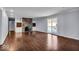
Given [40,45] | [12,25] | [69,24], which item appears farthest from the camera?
[12,25]

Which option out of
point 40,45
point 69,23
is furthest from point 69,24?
point 40,45

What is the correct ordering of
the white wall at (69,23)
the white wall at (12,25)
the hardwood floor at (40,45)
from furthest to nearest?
the white wall at (12,25) → the white wall at (69,23) → the hardwood floor at (40,45)

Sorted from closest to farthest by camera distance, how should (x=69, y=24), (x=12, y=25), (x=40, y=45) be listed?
(x=40, y=45) < (x=69, y=24) < (x=12, y=25)

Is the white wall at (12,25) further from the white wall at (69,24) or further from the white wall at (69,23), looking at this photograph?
the white wall at (69,24)

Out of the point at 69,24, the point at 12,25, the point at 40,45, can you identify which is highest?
the point at 12,25

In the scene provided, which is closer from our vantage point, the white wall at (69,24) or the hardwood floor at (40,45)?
the hardwood floor at (40,45)

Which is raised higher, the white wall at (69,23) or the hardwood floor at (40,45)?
the white wall at (69,23)

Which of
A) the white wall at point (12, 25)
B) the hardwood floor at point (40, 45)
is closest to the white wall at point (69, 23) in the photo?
the hardwood floor at point (40, 45)

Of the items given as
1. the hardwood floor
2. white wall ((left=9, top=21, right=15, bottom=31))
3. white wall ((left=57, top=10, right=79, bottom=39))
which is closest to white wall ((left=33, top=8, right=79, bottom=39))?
white wall ((left=57, top=10, right=79, bottom=39))

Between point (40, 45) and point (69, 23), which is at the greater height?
point (69, 23)

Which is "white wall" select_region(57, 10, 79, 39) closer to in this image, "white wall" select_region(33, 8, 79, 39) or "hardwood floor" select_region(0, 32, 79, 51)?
"white wall" select_region(33, 8, 79, 39)

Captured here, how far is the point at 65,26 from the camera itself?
25.5 ft

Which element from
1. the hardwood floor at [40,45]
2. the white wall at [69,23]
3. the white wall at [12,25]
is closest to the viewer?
the hardwood floor at [40,45]

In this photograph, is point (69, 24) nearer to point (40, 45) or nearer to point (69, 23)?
point (69, 23)
